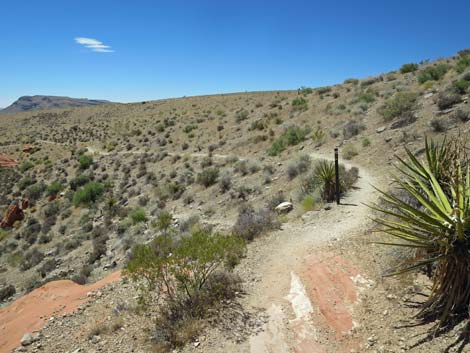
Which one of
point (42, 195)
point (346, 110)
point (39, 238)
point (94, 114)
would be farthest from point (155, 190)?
point (94, 114)

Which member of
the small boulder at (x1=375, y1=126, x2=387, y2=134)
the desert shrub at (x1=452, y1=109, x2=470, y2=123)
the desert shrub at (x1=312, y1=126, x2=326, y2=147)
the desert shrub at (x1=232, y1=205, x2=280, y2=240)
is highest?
the desert shrub at (x1=452, y1=109, x2=470, y2=123)

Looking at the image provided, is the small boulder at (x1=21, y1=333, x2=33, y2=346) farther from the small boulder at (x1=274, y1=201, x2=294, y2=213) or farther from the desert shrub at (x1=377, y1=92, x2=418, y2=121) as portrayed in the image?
the desert shrub at (x1=377, y1=92, x2=418, y2=121)

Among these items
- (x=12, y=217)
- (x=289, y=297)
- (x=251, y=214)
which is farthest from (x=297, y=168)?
(x=12, y=217)

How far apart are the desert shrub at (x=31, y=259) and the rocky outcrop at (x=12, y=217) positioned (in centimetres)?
757

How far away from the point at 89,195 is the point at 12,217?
20.9 feet

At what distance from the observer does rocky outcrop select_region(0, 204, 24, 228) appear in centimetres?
2502

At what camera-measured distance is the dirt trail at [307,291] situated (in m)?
5.39

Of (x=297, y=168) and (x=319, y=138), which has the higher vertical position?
(x=319, y=138)

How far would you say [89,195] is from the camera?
2502 cm

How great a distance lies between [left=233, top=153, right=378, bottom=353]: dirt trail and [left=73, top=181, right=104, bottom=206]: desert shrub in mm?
19153

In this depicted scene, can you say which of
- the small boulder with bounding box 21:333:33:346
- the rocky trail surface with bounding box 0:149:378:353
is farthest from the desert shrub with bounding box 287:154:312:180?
the small boulder with bounding box 21:333:33:346

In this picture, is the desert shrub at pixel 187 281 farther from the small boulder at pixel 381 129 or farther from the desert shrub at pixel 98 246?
the small boulder at pixel 381 129

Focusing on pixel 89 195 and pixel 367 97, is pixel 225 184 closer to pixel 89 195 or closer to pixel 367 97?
pixel 89 195

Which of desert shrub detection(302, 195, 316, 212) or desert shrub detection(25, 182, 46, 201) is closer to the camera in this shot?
desert shrub detection(302, 195, 316, 212)
